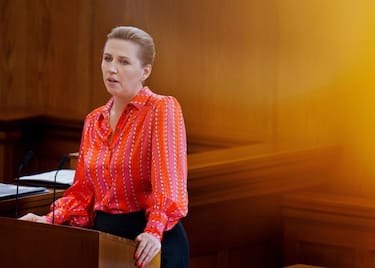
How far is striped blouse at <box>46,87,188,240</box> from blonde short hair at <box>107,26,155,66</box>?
0.34 feet

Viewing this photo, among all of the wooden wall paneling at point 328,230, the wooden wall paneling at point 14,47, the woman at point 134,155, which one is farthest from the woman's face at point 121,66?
the wooden wall paneling at point 14,47

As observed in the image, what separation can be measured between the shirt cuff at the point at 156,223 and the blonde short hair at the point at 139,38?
1.55ft

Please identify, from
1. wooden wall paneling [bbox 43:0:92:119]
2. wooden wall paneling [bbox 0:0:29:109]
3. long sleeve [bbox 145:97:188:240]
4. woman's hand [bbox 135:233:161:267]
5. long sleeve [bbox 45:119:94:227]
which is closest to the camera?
woman's hand [bbox 135:233:161:267]

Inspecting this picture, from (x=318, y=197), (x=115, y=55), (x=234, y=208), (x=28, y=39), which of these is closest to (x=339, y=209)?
(x=318, y=197)

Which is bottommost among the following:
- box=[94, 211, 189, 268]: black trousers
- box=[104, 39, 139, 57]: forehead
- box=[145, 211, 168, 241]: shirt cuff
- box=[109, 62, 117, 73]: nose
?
box=[94, 211, 189, 268]: black trousers

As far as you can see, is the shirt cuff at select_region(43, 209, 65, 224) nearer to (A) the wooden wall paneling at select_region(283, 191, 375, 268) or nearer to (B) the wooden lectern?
(B) the wooden lectern

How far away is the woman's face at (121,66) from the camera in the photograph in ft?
10.2

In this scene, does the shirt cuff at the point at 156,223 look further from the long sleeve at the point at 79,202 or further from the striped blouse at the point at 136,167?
the long sleeve at the point at 79,202

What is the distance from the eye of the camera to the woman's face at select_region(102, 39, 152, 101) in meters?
3.12

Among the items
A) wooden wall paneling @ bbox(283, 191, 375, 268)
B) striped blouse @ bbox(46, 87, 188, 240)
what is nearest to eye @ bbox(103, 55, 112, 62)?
striped blouse @ bbox(46, 87, 188, 240)

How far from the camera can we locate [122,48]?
10.2ft

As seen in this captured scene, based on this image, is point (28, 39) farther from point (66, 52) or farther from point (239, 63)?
point (239, 63)

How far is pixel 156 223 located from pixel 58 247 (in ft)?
1.05

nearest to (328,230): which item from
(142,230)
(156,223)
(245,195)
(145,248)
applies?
(245,195)
